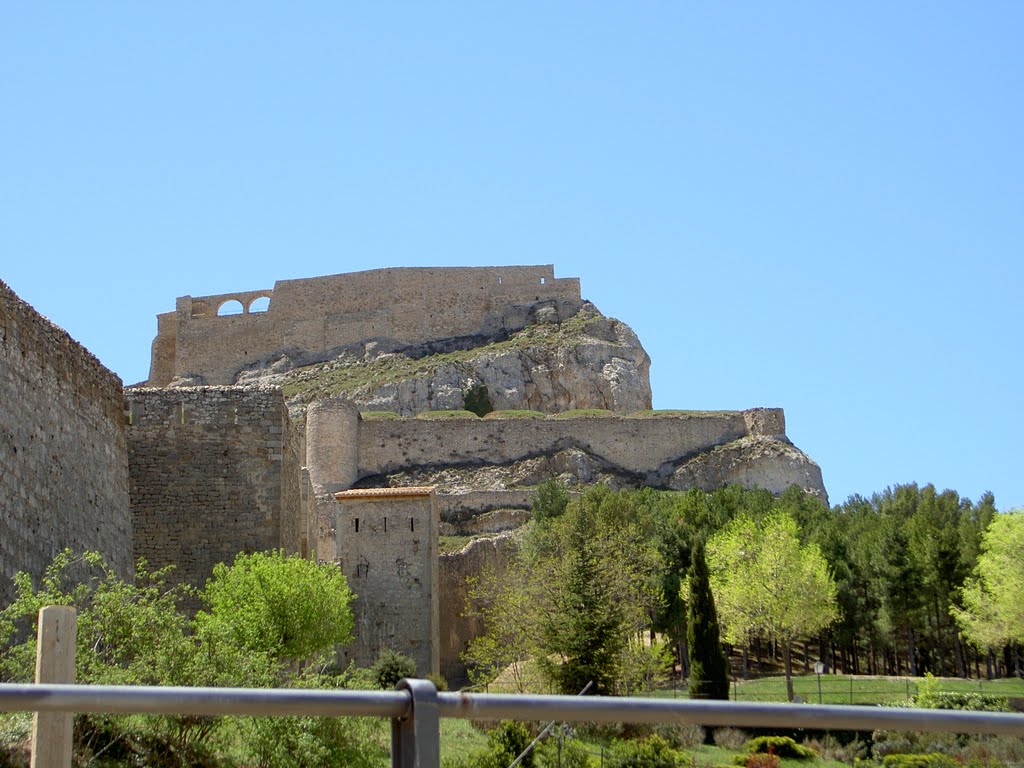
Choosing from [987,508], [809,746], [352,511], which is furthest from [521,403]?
[809,746]

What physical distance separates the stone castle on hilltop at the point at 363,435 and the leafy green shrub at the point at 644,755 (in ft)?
18.2

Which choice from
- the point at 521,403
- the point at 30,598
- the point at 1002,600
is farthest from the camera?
the point at 521,403

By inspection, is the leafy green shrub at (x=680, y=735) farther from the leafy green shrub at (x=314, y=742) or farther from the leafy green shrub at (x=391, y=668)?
the leafy green shrub at (x=391, y=668)

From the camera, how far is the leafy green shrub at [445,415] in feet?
205

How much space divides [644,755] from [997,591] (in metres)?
21.5

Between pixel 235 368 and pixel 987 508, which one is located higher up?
pixel 235 368

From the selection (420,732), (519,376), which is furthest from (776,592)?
(519,376)

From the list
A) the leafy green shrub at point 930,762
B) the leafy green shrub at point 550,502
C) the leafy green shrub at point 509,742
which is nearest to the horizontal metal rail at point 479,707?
the leafy green shrub at point 930,762

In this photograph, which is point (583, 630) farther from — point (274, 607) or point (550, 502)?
point (550, 502)

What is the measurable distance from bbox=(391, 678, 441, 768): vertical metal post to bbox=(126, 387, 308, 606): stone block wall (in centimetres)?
1468

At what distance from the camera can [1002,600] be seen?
33875 millimetres

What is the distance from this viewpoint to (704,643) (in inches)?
1168

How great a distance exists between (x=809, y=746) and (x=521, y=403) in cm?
4959

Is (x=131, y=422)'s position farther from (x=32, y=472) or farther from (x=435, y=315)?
(x=435, y=315)
